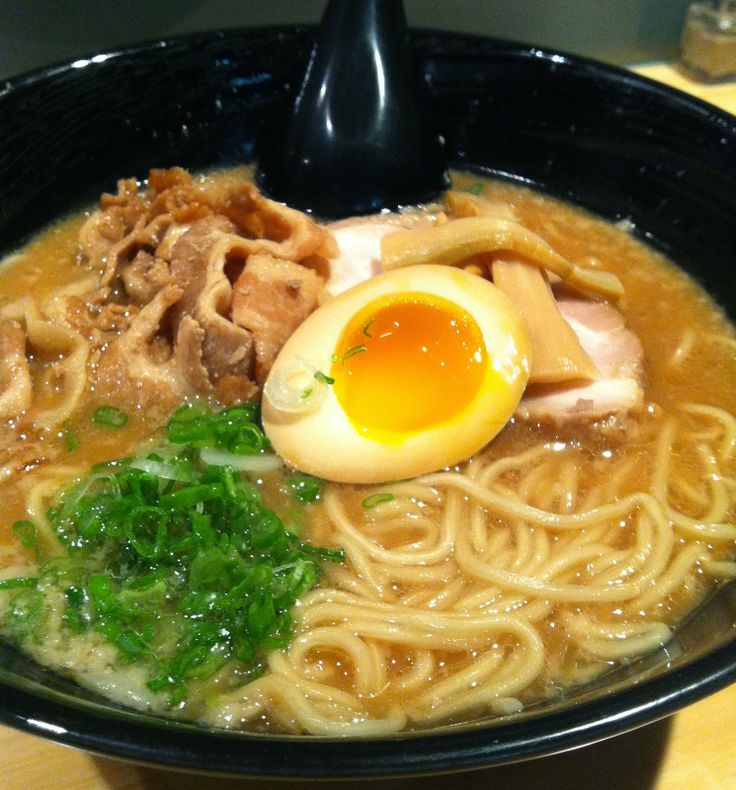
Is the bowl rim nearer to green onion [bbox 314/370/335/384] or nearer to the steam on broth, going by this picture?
the steam on broth

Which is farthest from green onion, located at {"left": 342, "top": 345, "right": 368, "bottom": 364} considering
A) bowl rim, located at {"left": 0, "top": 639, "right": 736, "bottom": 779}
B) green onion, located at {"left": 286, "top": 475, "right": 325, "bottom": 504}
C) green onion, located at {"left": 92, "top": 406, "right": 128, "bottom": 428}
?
bowl rim, located at {"left": 0, "top": 639, "right": 736, "bottom": 779}

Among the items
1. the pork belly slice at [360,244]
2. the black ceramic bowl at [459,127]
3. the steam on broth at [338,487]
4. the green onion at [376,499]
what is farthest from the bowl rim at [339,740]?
the black ceramic bowl at [459,127]

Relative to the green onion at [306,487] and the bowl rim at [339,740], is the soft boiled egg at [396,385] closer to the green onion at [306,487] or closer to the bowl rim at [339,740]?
the green onion at [306,487]

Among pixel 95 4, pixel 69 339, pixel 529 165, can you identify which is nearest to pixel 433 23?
pixel 529 165

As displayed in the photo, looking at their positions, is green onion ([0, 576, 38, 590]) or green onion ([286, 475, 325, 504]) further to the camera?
green onion ([286, 475, 325, 504])

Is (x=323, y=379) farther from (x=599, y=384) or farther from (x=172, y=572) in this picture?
(x=599, y=384)

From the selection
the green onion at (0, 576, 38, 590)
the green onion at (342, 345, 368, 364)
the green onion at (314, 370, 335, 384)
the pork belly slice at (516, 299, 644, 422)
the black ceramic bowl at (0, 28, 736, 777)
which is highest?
the black ceramic bowl at (0, 28, 736, 777)
